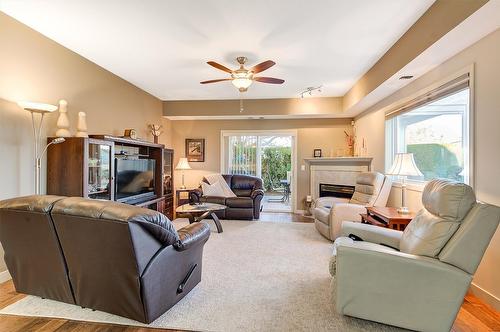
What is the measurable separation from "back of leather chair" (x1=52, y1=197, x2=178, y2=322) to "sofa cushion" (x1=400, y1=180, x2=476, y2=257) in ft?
6.26

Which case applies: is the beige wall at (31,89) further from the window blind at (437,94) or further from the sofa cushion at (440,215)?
the window blind at (437,94)

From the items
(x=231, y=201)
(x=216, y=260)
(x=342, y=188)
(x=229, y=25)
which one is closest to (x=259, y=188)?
(x=231, y=201)

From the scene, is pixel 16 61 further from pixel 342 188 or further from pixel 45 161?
pixel 342 188

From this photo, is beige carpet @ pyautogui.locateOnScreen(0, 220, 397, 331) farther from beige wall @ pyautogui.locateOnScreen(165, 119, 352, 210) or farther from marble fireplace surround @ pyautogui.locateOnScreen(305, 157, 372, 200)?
beige wall @ pyautogui.locateOnScreen(165, 119, 352, 210)

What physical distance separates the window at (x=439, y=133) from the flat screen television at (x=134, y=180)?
4.44 m

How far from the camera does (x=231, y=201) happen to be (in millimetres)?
5754

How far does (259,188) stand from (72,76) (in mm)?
4009

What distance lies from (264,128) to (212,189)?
2073mm

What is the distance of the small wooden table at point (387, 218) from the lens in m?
3.12

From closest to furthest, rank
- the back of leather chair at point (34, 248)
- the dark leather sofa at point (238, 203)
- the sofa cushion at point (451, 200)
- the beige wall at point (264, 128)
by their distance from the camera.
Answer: the sofa cushion at point (451, 200) < the back of leather chair at point (34, 248) < the dark leather sofa at point (238, 203) < the beige wall at point (264, 128)

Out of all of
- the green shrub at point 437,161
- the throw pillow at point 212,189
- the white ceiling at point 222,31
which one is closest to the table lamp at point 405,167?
the green shrub at point 437,161

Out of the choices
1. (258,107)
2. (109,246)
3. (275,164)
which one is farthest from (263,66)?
(275,164)

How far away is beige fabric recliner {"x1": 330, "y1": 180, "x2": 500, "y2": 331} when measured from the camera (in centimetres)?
178

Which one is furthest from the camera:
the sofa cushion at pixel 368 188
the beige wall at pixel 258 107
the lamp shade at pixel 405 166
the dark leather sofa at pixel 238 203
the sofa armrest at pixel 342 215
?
the beige wall at pixel 258 107
